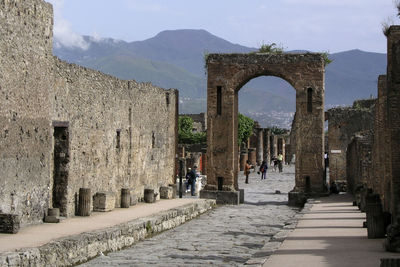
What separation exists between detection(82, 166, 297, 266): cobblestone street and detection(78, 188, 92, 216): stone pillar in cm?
163

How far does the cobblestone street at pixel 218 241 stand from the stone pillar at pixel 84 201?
1626mm

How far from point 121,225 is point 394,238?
4.84m

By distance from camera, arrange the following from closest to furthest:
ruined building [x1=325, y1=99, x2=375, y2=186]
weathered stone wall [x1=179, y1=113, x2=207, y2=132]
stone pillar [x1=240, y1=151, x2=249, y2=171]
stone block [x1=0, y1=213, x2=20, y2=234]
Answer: stone block [x1=0, y1=213, x2=20, y2=234]
ruined building [x1=325, y1=99, x2=375, y2=186]
stone pillar [x1=240, y1=151, x2=249, y2=171]
weathered stone wall [x1=179, y1=113, x2=207, y2=132]

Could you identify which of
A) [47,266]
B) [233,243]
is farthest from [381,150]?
[47,266]

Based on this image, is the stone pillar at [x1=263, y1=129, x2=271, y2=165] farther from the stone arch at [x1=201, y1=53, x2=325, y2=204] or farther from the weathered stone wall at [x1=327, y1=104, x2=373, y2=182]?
the stone arch at [x1=201, y1=53, x2=325, y2=204]

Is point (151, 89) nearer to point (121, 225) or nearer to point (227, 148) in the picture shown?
point (227, 148)

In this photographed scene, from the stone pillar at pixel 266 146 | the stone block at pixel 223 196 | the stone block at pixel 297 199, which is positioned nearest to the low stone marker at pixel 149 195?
the stone block at pixel 223 196

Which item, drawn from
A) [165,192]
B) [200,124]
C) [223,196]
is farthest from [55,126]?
[200,124]

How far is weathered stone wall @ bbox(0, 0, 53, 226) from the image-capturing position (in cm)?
1098

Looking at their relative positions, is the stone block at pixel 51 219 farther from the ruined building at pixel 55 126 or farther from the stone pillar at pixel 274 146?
the stone pillar at pixel 274 146

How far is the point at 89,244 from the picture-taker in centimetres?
990

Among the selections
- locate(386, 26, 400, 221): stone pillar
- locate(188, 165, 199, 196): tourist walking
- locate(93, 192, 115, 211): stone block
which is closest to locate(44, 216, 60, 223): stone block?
locate(93, 192, 115, 211): stone block

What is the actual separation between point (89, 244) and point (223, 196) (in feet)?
39.8

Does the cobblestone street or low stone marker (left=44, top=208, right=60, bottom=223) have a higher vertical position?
low stone marker (left=44, top=208, right=60, bottom=223)
